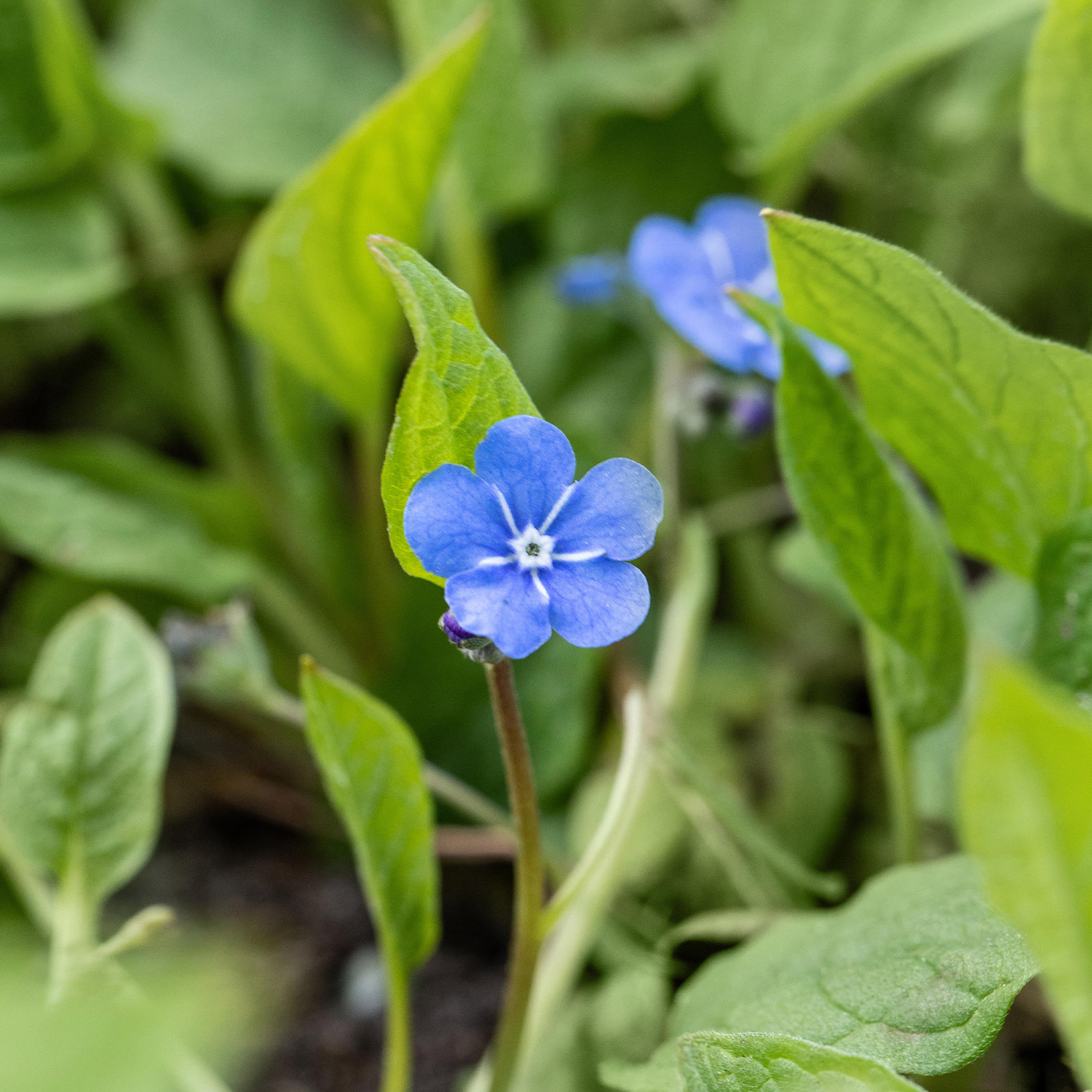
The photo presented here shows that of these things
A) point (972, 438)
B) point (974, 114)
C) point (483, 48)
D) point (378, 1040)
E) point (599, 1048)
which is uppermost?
point (483, 48)

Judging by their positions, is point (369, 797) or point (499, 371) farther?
point (369, 797)

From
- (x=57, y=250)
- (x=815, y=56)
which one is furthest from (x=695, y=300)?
(x=57, y=250)

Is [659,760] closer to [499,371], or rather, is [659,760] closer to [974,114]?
[499,371]

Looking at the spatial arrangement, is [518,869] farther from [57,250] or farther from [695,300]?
[57,250]

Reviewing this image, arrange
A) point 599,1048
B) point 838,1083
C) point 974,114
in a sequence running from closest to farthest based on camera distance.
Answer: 1. point 838,1083
2. point 599,1048
3. point 974,114

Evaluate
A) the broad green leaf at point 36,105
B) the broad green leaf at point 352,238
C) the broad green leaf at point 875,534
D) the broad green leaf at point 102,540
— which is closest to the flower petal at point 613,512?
the broad green leaf at point 875,534

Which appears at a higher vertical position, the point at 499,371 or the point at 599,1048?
the point at 499,371

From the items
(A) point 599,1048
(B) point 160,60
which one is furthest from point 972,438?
(B) point 160,60

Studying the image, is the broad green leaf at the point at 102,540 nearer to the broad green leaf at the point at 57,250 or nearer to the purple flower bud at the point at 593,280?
the broad green leaf at the point at 57,250
